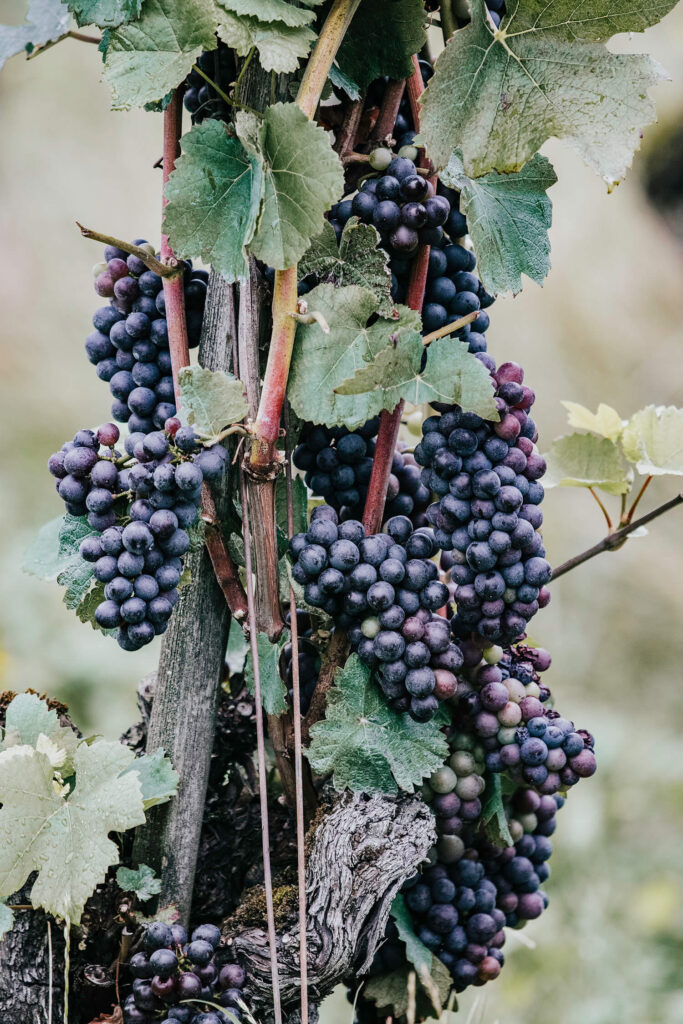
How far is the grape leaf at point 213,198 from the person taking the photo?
0.72 meters

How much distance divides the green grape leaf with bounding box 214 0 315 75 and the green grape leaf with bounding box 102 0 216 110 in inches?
0.6

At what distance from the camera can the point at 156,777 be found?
846 millimetres

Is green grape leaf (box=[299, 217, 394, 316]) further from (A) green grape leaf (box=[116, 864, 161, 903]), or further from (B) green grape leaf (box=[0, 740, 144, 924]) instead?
(A) green grape leaf (box=[116, 864, 161, 903])

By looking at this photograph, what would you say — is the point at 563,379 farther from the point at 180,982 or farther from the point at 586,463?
the point at 180,982

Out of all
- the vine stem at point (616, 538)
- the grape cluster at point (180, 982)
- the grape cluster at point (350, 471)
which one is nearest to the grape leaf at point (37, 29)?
the grape cluster at point (350, 471)

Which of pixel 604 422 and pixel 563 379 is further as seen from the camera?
pixel 563 379

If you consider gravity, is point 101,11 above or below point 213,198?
above

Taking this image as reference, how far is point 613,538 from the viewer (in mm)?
965

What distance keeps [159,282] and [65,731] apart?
0.45m

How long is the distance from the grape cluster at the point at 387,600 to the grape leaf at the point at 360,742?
3 cm

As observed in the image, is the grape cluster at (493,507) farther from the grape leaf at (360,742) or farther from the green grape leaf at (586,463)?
the green grape leaf at (586,463)

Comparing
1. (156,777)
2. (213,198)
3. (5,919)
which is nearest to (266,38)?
(213,198)

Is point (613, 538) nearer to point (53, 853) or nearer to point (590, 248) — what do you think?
point (53, 853)

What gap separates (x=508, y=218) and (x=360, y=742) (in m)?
0.51
